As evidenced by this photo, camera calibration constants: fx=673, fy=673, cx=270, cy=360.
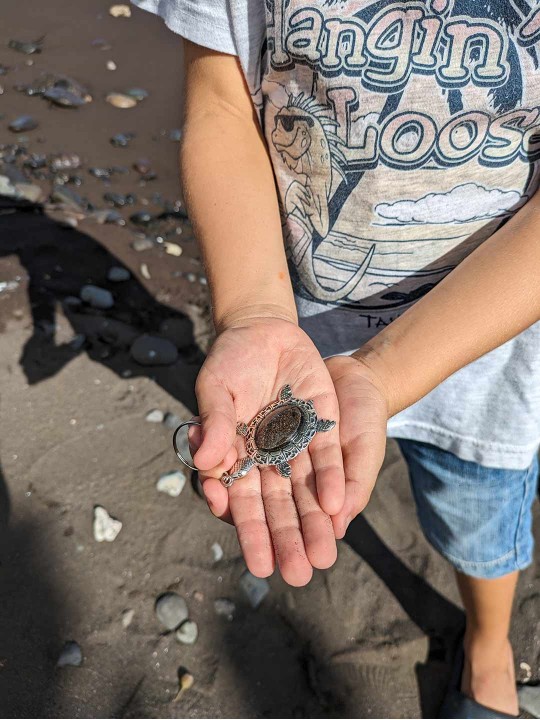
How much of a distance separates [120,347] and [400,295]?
1.93m

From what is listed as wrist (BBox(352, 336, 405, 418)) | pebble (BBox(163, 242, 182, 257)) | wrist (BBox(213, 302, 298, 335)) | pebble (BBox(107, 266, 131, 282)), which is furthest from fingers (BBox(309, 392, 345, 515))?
pebble (BBox(163, 242, 182, 257))

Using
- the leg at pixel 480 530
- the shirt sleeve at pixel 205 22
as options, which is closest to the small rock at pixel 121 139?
the shirt sleeve at pixel 205 22

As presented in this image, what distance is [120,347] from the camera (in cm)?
352

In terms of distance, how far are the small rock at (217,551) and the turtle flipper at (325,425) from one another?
4.60 ft

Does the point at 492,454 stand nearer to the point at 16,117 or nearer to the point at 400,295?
the point at 400,295

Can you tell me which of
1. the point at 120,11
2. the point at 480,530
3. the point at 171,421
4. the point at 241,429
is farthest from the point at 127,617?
the point at 120,11

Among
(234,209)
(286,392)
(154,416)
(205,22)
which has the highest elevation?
(205,22)

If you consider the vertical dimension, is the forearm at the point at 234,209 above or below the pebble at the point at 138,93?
above

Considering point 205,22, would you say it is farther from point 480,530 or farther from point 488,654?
point 488,654

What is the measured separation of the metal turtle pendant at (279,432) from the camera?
5.33ft

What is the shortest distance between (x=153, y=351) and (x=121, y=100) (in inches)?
119

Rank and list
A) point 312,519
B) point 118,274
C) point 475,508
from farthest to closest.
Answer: point 118,274 → point 475,508 → point 312,519

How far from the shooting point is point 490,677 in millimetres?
2539

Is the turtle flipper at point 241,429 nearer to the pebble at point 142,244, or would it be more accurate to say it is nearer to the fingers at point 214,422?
the fingers at point 214,422
